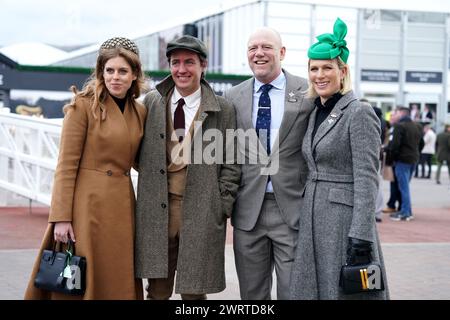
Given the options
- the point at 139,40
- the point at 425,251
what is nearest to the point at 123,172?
the point at 425,251

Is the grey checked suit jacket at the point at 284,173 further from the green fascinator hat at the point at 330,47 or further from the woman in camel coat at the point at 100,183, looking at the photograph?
the woman in camel coat at the point at 100,183

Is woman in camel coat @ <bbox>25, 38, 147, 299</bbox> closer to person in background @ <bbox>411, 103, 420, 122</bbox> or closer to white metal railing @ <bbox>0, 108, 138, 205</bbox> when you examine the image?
white metal railing @ <bbox>0, 108, 138, 205</bbox>

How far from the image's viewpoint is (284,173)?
4324mm

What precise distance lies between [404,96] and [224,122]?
24.0m

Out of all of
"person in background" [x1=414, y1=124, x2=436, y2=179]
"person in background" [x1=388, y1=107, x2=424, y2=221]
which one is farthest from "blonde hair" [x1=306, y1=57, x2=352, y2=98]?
"person in background" [x1=414, y1=124, x2=436, y2=179]

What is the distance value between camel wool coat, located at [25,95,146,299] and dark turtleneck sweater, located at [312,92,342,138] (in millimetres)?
1153

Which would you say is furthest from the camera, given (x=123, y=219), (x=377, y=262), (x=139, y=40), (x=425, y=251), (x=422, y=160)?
(x=139, y=40)

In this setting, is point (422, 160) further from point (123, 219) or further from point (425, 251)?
point (123, 219)

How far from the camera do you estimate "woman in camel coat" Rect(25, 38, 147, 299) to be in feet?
13.6

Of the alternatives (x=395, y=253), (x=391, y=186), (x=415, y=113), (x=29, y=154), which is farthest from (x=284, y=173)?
(x=415, y=113)

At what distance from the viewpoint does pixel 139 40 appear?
→ 3172cm

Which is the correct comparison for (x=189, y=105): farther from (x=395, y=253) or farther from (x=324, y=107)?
(x=395, y=253)

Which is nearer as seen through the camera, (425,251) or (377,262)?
(377,262)
